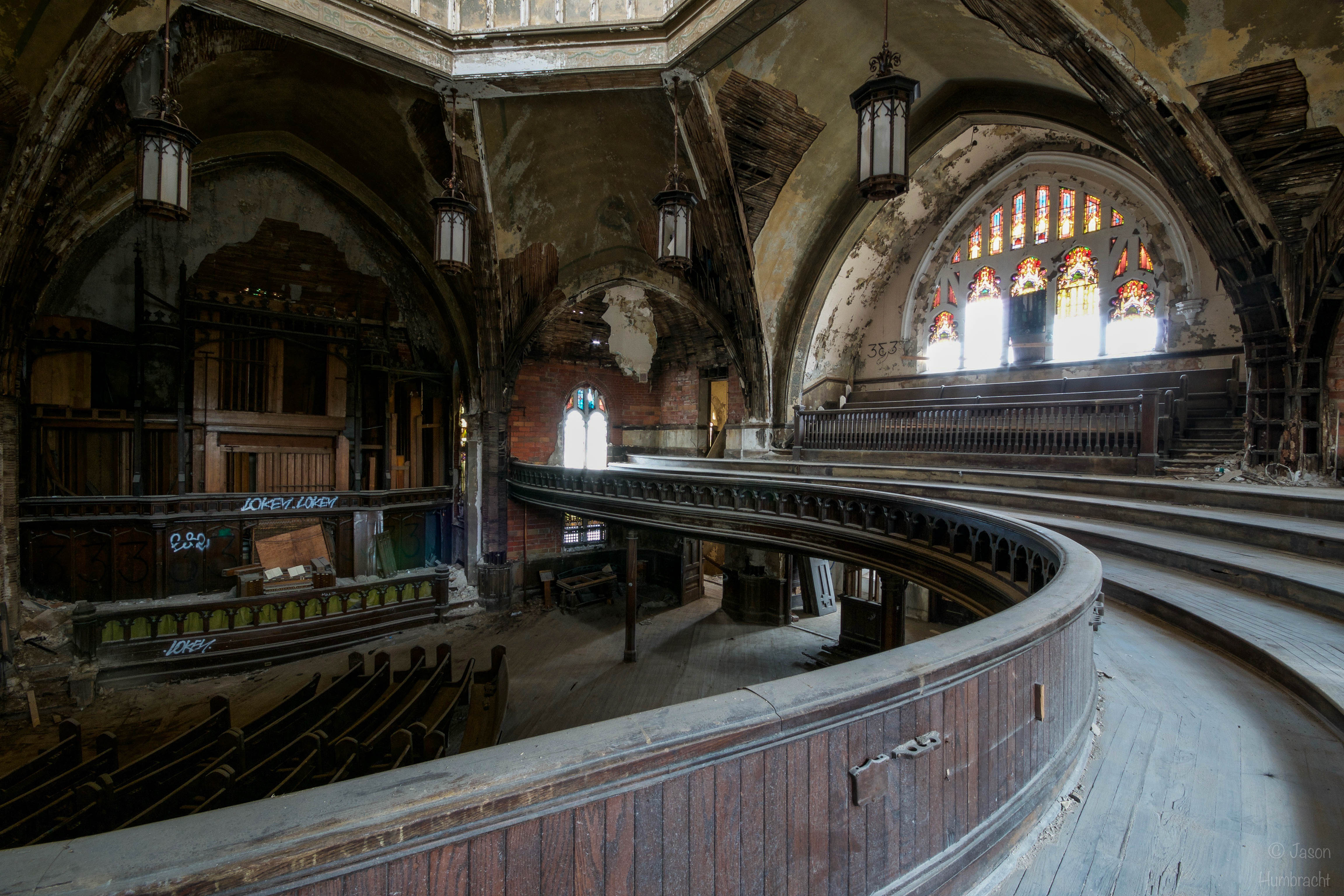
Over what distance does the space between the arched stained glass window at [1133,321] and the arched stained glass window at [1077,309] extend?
0.22m

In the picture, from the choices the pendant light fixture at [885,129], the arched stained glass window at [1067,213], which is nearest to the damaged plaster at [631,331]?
the arched stained glass window at [1067,213]

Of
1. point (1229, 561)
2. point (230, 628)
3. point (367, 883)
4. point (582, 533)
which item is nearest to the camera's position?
point (367, 883)

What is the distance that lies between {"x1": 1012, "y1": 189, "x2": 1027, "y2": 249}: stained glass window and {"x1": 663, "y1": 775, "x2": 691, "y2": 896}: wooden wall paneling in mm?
13583

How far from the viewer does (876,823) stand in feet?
4.91

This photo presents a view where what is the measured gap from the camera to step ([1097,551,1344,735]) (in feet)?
7.60

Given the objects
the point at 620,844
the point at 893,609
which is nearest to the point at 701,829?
the point at 620,844

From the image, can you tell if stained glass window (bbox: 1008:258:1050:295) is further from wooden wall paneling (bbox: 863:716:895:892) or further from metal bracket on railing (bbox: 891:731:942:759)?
wooden wall paneling (bbox: 863:716:895:892)

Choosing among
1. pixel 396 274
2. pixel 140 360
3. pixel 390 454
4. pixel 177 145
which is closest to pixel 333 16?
pixel 177 145

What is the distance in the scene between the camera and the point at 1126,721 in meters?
2.36

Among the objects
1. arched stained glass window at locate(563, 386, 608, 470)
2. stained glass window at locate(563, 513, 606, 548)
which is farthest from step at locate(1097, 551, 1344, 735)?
arched stained glass window at locate(563, 386, 608, 470)

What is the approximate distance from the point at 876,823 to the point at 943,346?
13.0m

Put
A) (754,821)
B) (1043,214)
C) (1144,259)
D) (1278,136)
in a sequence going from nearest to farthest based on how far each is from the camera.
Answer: (754,821) < (1278,136) < (1144,259) < (1043,214)

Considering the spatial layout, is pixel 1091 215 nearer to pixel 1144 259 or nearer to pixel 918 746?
pixel 1144 259

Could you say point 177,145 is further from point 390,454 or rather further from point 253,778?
point 390,454
